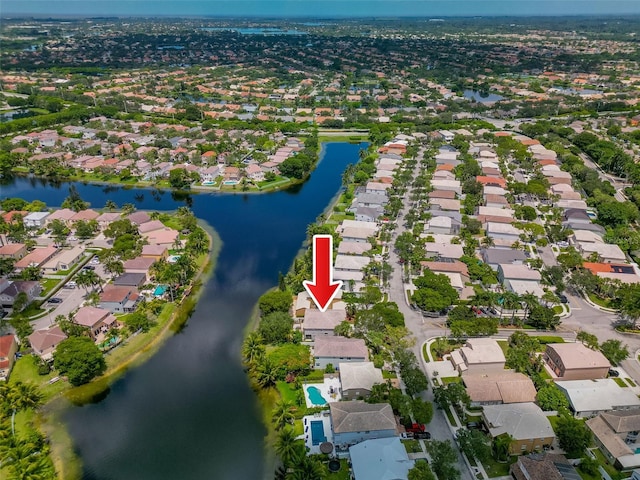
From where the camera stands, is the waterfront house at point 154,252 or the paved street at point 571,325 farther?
the waterfront house at point 154,252

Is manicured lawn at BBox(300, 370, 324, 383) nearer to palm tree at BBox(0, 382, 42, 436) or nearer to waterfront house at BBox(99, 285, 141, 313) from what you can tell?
waterfront house at BBox(99, 285, 141, 313)

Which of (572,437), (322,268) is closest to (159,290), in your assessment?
(322,268)

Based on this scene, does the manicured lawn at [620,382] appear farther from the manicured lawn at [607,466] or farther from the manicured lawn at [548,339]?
the manicured lawn at [607,466]

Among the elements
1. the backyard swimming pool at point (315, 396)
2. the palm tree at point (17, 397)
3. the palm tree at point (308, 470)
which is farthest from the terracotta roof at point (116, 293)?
the palm tree at point (308, 470)

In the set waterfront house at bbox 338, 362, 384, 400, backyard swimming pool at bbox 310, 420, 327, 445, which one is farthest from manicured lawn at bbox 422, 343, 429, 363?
backyard swimming pool at bbox 310, 420, 327, 445

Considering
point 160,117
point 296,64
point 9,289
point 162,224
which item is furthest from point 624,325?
point 296,64

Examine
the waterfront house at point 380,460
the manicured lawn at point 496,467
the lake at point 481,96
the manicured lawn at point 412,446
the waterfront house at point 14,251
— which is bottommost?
the manicured lawn at point 496,467

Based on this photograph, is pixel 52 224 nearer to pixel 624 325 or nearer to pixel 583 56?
pixel 624 325
